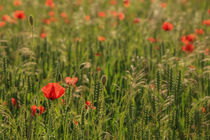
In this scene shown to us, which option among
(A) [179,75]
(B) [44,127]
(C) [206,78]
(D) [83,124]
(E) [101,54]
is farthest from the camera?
(E) [101,54]

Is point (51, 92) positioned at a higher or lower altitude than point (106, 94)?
higher

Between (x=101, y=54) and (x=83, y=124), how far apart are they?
45.7 inches

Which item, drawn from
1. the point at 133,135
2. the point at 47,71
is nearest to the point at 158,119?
the point at 133,135

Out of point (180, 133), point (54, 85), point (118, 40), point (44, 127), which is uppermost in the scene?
point (118, 40)

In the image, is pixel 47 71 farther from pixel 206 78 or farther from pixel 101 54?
pixel 206 78

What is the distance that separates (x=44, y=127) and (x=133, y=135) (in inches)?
19.2

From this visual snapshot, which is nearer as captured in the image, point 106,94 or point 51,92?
point 51,92

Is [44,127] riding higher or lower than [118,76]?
lower

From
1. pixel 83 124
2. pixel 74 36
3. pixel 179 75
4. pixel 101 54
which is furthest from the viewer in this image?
pixel 74 36

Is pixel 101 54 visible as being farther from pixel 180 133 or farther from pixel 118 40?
pixel 180 133

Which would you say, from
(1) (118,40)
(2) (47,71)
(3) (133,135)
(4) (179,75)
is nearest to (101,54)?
(1) (118,40)

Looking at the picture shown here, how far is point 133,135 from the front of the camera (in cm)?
153

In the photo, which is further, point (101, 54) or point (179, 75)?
point (101, 54)

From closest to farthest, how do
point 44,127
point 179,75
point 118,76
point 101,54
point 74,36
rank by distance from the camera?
point 44,127
point 179,75
point 118,76
point 101,54
point 74,36
